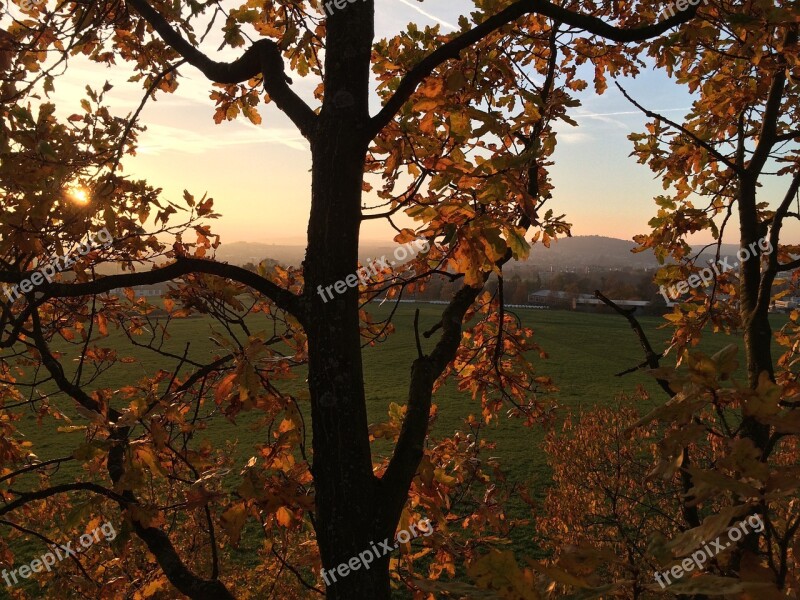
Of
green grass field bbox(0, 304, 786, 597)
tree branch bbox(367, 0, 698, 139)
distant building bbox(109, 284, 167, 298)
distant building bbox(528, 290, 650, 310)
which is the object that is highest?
tree branch bbox(367, 0, 698, 139)

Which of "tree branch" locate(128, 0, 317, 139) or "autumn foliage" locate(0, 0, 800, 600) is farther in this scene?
"tree branch" locate(128, 0, 317, 139)

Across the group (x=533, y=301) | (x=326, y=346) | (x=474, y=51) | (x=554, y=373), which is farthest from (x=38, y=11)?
(x=533, y=301)

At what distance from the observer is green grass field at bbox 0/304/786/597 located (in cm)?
2045

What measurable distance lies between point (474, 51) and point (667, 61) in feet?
5.55

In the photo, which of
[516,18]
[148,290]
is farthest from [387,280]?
[148,290]

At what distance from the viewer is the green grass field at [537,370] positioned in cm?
2045

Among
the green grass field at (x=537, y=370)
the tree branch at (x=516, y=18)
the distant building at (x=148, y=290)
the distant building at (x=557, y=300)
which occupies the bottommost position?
the green grass field at (x=537, y=370)

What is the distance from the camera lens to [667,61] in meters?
3.88

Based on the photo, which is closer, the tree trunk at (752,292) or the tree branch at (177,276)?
the tree branch at (177,276)

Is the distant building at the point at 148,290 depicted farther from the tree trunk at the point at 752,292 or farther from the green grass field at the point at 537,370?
the tree trunk at the point at 752,292

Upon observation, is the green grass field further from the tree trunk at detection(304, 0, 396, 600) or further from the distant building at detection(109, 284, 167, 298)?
the tree trunk at detection(304, 0, 396, 600)

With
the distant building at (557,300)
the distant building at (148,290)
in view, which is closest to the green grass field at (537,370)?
the distant building at (148,290)

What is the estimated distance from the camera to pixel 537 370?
35375 millimetres

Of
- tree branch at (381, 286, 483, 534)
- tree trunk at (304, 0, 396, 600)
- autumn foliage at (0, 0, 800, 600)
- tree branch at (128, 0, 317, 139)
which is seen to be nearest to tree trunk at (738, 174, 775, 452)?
autumn foliage at (0, 0, 800, 600)
